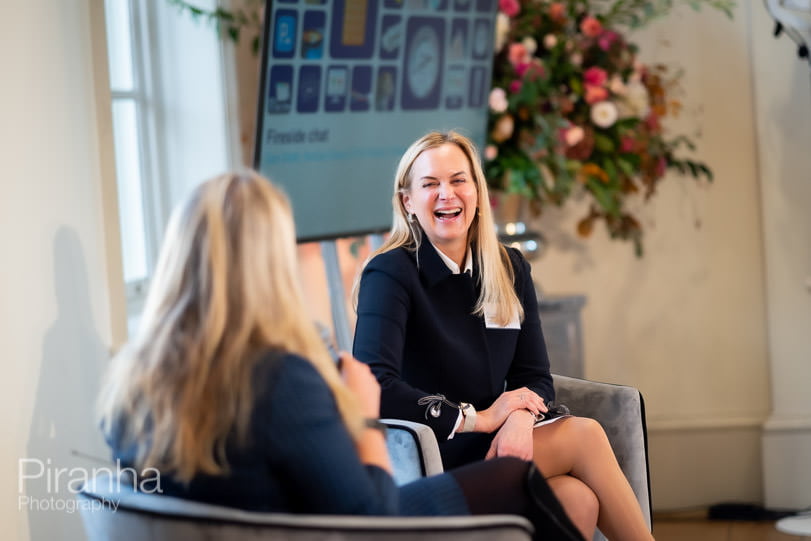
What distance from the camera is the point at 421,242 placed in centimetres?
226

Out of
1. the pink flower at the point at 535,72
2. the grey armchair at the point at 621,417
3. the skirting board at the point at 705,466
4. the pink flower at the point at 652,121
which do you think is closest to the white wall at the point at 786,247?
the skirting board at the point at 705,466

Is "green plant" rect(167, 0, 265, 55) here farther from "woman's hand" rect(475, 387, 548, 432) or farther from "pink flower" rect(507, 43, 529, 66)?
"woman's hand" rect(475, 387, 548, 432)

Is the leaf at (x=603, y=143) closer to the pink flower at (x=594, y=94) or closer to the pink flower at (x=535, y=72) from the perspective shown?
the pink flower at (x=594, y=94)

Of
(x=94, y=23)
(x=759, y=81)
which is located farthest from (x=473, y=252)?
(x=759, y=81)

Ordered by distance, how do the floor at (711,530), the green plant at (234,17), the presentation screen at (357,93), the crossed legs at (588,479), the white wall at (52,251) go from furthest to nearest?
the floor at (711,530) → the green plant at (234,17) → the presentation screen at (357,93) → the crossed legs at (588,479) → the white wall at (52,251)

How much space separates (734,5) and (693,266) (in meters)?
1.03

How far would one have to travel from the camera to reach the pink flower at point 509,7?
3.59 meters

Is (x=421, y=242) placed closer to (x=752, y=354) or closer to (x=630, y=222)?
(x=630, y=222)

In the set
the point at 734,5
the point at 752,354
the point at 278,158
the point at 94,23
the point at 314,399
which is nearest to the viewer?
the point at 314,399

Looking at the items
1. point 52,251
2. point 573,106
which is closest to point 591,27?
point 573,106

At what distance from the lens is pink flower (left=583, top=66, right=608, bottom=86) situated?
3.61 m

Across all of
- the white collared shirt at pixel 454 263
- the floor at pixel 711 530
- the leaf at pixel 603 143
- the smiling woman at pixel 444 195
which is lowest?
the floor at pixel 711 530

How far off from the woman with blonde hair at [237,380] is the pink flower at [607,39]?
8.38ft

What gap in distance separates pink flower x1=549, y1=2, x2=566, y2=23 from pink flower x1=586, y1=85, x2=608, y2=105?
0.93 ft
